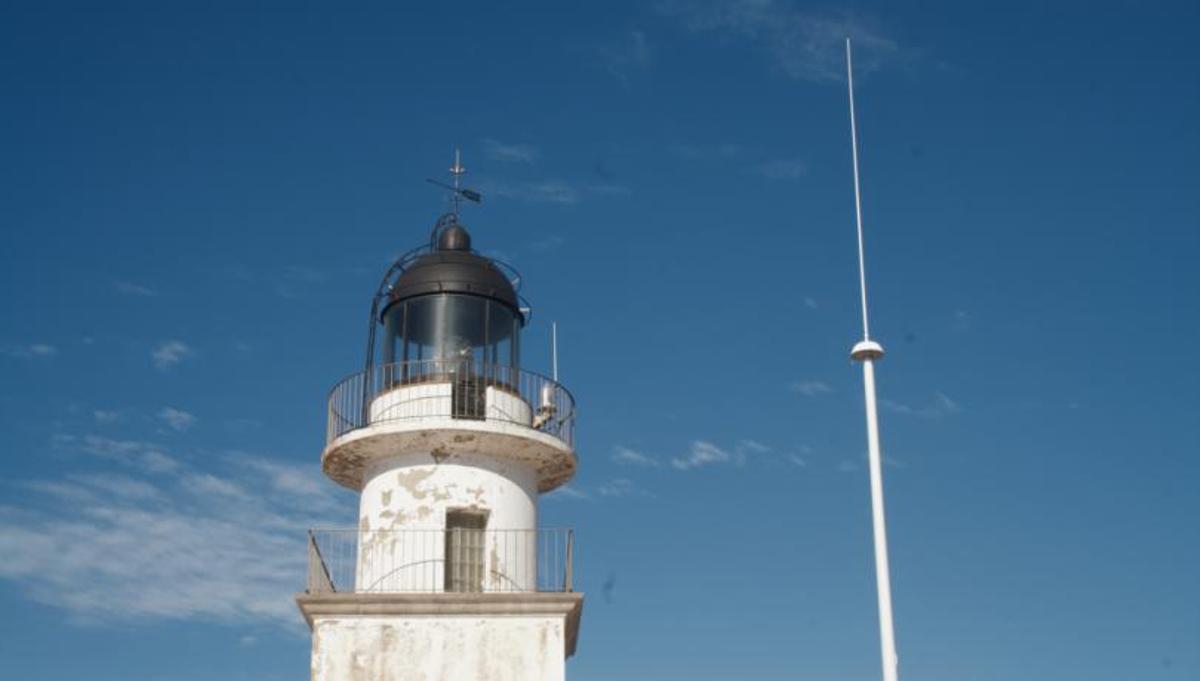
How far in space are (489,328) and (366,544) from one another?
3855 millimetres

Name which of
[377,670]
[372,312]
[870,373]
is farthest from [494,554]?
[870,373]

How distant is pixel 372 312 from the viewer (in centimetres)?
2645

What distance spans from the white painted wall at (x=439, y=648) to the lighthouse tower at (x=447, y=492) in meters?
0.01

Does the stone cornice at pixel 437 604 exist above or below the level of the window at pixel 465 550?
below

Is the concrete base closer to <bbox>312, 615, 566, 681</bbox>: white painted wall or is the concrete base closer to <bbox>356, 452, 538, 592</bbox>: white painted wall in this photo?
<bbox>312, 615, 566, 681</bbox>: white painted wall

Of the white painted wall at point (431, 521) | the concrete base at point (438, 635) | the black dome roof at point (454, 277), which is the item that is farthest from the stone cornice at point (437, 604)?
the black dome roof at point (454, 277)

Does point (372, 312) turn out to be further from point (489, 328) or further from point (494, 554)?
point (494, 554)

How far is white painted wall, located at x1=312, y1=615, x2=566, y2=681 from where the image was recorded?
22.9 m

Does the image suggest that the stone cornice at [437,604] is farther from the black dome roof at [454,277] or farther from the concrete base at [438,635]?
the black dome roof at [454,277]

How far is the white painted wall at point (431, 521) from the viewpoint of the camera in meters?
24.0

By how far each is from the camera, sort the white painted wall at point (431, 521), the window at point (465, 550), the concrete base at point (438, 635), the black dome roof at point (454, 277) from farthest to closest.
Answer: the black dome roof at point (454, 277) → the window at point (465, 550) → the white painted wall at point (431, 521) → the concrete base at point (438, 635)

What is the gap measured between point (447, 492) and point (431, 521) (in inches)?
19.0

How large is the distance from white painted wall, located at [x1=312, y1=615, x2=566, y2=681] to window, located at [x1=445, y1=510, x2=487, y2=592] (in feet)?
3.40

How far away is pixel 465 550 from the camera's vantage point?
2428 cm
